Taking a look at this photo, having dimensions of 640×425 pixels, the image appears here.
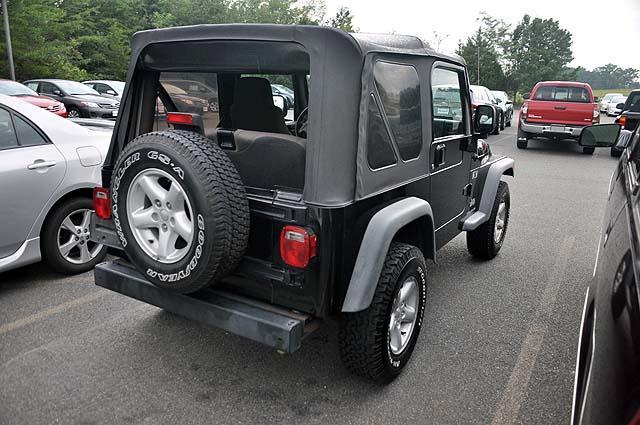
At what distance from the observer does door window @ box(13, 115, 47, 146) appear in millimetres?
4039

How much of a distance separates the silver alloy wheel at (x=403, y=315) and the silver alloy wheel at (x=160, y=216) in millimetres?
1201

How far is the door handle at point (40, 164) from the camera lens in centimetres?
393

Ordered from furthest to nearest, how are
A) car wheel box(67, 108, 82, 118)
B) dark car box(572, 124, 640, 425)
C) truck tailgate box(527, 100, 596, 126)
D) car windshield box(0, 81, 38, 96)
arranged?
car wheel box(67, 108, 82, 118) < truck tailgate box(527, 100, 596, 126) < car windshield box(0, 81, 38, 96) < dark car box(572, 124, 640, 425)

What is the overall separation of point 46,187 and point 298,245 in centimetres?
260

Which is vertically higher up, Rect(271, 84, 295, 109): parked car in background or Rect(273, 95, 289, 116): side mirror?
Rect(271, 84, 295, 109): parked car in background

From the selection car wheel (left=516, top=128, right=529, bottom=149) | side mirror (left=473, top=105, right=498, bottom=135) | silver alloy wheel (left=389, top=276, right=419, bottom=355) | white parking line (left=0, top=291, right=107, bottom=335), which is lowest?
white parking line (left=0, top=291, right=107, bottom=335)

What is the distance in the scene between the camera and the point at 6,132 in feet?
13.0

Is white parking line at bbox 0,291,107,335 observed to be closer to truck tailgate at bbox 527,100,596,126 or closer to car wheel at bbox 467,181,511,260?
Result: car wheel at bbox 467,181,511,260

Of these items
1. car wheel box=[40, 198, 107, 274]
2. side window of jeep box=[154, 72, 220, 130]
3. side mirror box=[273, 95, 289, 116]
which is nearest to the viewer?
side window of jeep box=[154, 72, 220, 130]

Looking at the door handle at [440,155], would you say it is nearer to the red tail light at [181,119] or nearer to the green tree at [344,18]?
the red tail light at [181,119]

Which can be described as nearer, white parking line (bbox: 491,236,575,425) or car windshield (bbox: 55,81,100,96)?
white parking line (bbox: 491,236,575,425)

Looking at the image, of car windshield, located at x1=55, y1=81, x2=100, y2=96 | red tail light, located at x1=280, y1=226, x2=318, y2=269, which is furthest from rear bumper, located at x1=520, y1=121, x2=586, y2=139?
car windshield, located at x1=55, y1=81, x2=100, y2=96

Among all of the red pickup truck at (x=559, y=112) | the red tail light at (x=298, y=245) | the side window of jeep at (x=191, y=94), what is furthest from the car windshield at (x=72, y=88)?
the red tail light at (x=298, y=245)

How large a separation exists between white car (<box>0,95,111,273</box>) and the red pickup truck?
12834 millimetres
